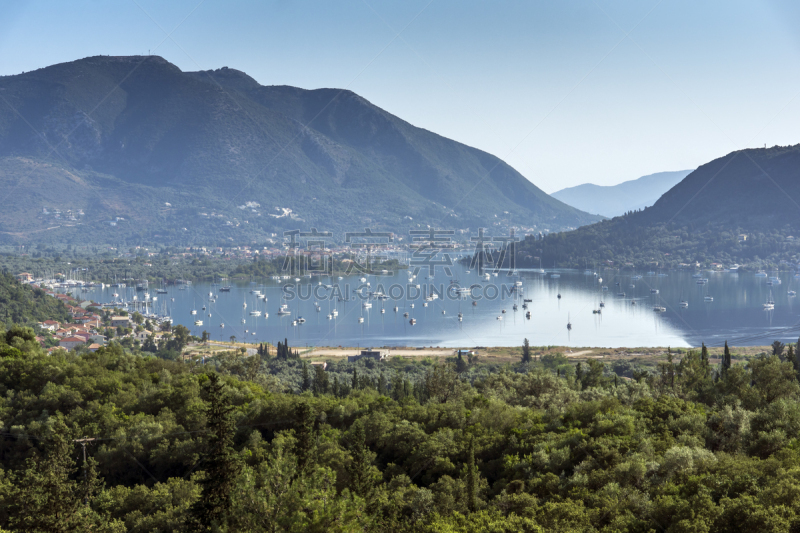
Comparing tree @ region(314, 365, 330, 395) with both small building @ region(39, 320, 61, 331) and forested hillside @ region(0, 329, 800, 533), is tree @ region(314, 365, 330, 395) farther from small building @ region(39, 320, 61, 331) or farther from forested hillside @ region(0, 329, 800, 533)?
small building @ region(39, 320, 61, 331)

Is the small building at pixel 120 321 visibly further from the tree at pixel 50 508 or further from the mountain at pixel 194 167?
the mountain at pixel 194 167

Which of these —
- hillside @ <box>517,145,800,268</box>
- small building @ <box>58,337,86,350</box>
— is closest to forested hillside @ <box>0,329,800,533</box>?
small building @ <box>58,337,86,350</box>

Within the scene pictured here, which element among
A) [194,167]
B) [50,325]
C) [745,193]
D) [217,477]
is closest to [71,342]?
[50,325]

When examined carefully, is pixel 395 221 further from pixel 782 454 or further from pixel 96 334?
pixel 782 454

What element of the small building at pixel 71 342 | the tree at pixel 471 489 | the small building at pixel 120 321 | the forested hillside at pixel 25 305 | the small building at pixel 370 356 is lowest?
the tree at pixel 471 489

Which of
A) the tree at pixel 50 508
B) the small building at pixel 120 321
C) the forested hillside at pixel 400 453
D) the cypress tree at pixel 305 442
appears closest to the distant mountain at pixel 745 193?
the forested hillside at pixel 400 453

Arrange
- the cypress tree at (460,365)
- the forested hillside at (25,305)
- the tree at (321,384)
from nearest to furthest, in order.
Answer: the tree at (321,384) → the cypress tree at (460,365) → the forested hillside at (25,305)

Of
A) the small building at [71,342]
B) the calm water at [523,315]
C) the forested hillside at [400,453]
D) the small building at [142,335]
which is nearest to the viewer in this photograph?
the forested hillside at [400,453]
